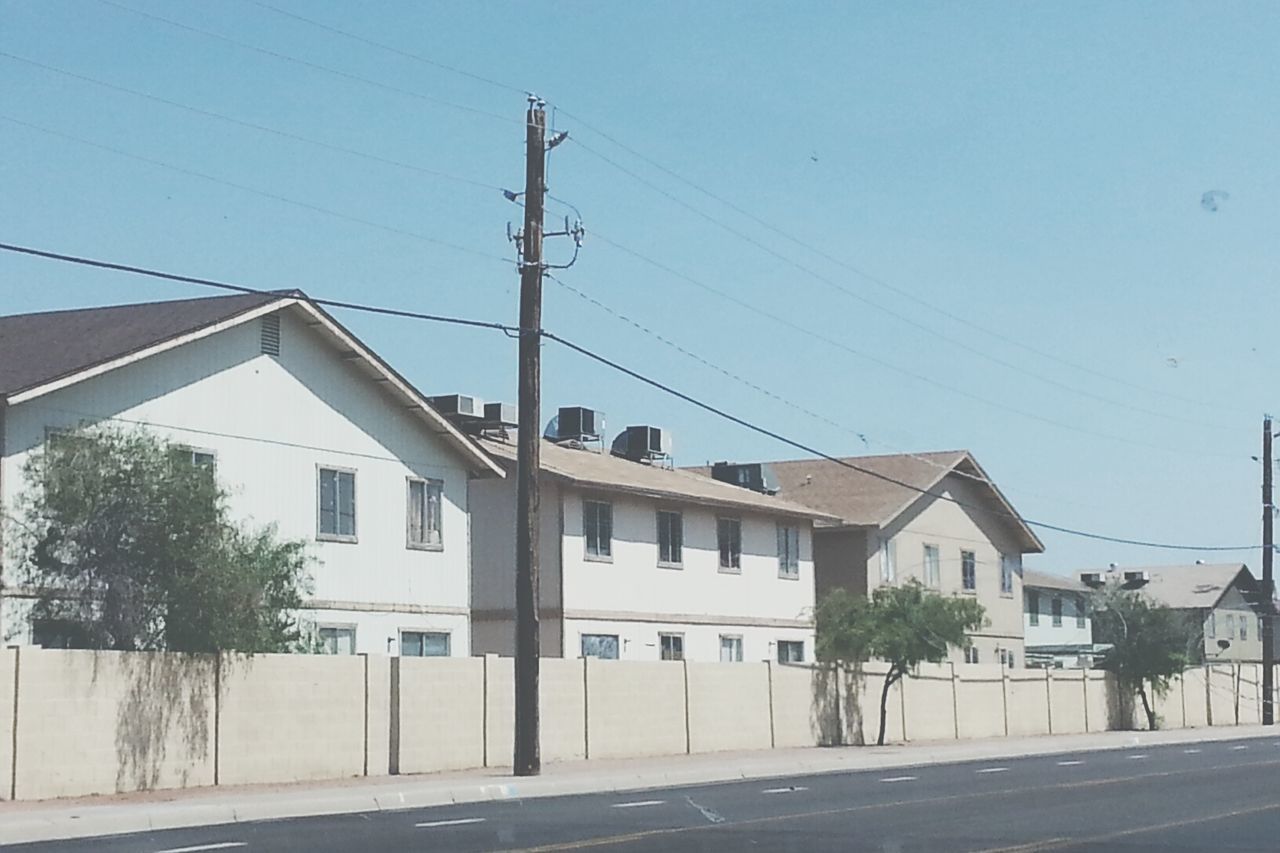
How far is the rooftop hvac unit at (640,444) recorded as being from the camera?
168 feet

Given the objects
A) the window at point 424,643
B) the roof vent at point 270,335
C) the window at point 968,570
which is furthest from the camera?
the window at point 968,570

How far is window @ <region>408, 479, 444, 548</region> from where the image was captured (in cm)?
3784

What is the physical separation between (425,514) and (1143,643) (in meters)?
28.0

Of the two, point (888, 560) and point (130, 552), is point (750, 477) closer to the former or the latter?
point (888, 560)

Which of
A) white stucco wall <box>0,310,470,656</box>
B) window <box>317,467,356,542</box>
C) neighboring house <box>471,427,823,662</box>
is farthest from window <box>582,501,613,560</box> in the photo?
window <box>317,467,356,542</box>

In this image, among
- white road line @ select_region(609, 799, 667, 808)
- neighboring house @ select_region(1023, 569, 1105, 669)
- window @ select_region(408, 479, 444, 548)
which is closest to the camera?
white road line @ select_region(609, 799, 667, 808)

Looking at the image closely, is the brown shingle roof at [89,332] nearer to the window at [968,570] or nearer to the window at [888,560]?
the window at [888,560]

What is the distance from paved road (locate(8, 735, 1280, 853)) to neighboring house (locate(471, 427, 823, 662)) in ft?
42.3

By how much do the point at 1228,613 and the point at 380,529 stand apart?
69917mm

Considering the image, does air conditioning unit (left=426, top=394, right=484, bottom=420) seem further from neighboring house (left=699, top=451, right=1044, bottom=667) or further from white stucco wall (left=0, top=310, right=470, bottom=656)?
neighboring house (left=699, top=451, right=1044, bottom=667)

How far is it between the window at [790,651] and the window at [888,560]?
274 inches

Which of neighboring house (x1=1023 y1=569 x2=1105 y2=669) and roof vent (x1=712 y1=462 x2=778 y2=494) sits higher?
roof vent (x1=712 y1=462 x2=778 y2=494)

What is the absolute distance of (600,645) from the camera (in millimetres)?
42812

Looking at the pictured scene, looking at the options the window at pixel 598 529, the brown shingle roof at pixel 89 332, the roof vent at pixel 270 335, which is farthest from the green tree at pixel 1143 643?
the brown shingle roof at pixel 89 332
